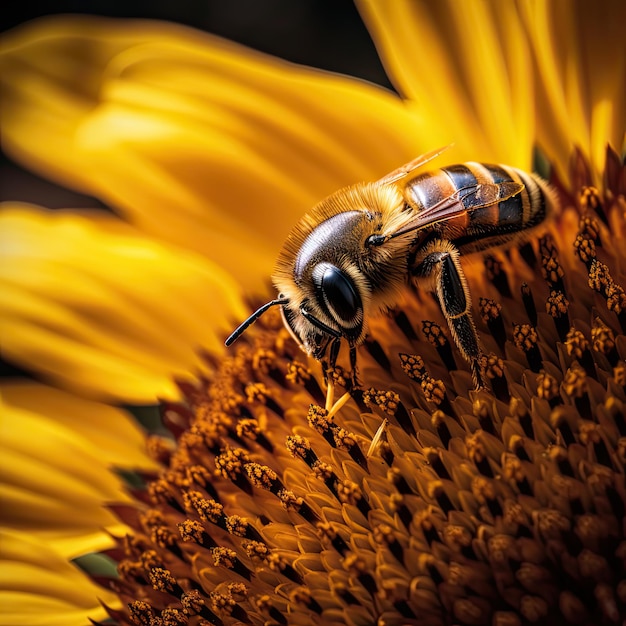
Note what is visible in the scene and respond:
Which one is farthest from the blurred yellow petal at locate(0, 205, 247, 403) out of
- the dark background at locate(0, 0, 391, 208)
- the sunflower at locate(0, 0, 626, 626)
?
the dark background at locate(0, 0, 391, 208)

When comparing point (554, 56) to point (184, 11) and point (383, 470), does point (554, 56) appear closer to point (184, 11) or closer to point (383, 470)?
point (383, 470)

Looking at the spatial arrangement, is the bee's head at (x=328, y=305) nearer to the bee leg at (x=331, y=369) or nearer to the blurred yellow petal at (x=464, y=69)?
the bee leg at (x=331, y=369)

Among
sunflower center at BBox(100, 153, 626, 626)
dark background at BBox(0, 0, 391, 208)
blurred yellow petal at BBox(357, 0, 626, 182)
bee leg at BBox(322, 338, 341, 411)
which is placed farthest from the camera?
dark background at BBox(0, 0, 391, 208)

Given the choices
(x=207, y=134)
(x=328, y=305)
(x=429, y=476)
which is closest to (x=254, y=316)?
(x=328, y=305)

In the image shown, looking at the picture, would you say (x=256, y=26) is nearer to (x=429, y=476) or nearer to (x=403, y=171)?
(x=403, y=171)

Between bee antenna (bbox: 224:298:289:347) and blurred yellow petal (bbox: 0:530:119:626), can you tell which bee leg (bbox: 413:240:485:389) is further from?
blurred yellow petal (bbox: 0:530:119:626)

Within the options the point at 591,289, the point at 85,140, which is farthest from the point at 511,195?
the point at 85,140
